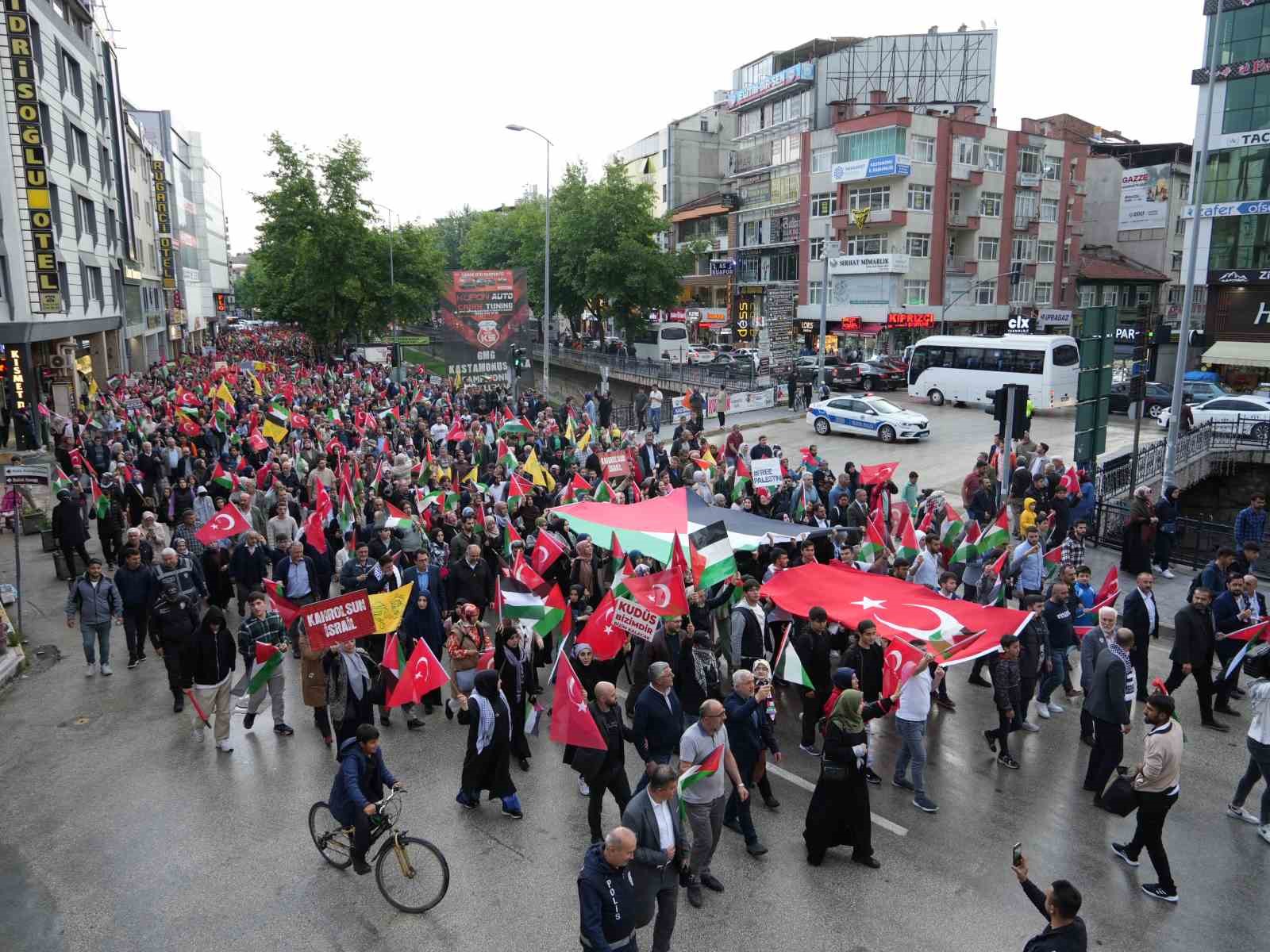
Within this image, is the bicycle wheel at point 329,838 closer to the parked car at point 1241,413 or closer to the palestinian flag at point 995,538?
the palestinian flag at point 995,538

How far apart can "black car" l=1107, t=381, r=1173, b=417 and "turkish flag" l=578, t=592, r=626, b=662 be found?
95.0 feet

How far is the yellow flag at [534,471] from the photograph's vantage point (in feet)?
55.6

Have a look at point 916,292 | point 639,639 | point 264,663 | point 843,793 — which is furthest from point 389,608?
point 916,292

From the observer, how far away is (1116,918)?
6688mm

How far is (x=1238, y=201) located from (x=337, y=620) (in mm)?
45620

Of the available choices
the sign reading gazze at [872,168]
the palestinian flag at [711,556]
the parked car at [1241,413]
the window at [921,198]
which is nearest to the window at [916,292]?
the window at [921,198]

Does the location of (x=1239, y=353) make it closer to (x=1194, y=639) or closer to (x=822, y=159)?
(x=822, y=159)

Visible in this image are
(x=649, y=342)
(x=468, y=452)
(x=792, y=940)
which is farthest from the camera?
(x=649, y=342)

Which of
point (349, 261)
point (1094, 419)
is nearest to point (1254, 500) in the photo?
point (1094, 419)

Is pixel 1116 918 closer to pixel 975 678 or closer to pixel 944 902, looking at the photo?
pixel 944 902

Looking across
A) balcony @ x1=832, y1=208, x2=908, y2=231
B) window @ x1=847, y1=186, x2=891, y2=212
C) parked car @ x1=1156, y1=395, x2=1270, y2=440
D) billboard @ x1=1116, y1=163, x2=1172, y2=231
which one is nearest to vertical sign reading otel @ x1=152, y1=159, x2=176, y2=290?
balcony @ x1=832, y1=208, x2=908, y2=231

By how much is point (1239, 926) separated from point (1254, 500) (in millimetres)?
10075

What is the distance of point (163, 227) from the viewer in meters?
58.0

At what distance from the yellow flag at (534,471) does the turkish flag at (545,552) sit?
4903 millimetres
